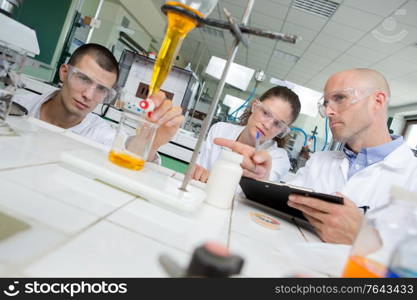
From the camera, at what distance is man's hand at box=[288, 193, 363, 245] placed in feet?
2.90

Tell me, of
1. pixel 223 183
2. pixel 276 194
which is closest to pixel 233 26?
pixel 223 183

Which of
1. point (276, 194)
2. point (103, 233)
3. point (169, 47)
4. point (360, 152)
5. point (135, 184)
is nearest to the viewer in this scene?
point (103, 233)

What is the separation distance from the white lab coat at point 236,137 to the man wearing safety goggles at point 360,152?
18 cm

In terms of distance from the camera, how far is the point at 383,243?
49cm

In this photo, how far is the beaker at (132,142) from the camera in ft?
2.70

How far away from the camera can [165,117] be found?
3.78ft

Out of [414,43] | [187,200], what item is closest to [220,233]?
[187,200]

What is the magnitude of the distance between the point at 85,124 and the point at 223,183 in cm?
152

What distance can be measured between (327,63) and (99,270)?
275 inches

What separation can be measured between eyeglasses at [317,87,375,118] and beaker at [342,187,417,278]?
1746 mm

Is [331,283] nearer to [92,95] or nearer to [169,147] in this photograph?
[92,95]

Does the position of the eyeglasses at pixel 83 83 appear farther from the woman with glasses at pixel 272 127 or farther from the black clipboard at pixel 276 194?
the black clipboard at pixel 276 194

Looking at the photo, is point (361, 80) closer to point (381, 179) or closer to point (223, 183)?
point (381, 179)

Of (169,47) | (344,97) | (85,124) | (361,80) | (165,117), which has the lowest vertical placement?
(85,124)
